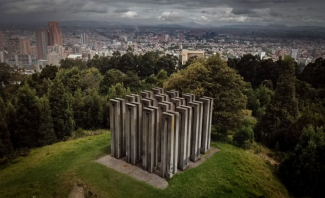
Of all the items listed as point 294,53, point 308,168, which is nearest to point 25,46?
point 294,53

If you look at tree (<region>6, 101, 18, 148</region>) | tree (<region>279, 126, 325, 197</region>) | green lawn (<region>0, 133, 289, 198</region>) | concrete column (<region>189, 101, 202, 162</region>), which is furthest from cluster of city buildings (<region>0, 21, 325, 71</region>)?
tree (<region>6, 101, 18, 148</region>)

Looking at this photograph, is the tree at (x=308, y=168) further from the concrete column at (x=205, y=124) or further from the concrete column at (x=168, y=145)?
the concrete column at (x=168, y=145)

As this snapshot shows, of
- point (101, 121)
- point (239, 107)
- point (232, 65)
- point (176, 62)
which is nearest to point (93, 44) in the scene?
point (176, 62)

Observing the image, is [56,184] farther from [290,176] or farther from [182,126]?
[290,176]

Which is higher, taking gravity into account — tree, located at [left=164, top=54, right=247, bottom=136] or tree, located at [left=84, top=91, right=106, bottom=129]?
tree, located at [left=164, top=54, right=247, bottom=136]

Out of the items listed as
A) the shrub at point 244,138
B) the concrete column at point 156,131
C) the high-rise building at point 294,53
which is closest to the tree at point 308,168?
the shrub at point 244,138

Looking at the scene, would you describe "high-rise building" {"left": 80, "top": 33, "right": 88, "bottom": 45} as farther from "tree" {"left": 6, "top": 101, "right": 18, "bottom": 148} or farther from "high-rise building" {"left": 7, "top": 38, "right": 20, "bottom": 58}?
"tree" {"left": 6, "top": 101, "right": 18, "bottom": 148}
